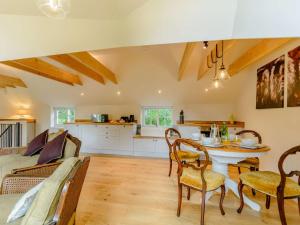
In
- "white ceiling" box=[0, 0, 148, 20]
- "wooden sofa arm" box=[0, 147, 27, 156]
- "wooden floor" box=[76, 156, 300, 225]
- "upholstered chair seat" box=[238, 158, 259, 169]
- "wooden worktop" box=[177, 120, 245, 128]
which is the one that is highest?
"white ceiling" box=[0, 0, 148, 20]

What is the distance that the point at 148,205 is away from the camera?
2.32 metres

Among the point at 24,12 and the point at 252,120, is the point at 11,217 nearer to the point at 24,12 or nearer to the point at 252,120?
the point at 24,12

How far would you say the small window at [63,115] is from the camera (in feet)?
20.4

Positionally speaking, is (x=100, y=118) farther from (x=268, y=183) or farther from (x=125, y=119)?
(x=268, y=183)

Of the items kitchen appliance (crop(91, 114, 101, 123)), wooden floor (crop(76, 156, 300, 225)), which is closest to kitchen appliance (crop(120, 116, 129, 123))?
kitchen appliance (crop(91, 114, 101, 123))

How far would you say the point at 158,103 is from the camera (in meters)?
5.35

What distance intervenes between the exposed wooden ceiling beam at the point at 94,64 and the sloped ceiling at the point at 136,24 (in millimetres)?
920

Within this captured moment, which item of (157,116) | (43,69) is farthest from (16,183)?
(157,116)

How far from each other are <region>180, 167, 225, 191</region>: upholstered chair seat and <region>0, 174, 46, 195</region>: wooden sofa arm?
1.55 m

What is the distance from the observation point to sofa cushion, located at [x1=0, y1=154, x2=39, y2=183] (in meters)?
2.37

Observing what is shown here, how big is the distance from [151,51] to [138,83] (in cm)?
122

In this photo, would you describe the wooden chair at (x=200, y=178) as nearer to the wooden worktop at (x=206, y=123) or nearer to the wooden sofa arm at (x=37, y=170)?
the wooden sofa arm at (x=37, y=170)

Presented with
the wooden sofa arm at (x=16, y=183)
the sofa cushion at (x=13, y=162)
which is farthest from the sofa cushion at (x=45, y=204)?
the sofa cushion at (x=13, y=162)

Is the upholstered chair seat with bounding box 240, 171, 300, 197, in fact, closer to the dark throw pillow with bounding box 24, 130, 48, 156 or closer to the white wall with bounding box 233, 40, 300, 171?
the white wall with bounding box 233, 40, 300, 171
